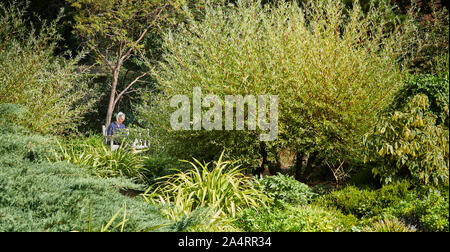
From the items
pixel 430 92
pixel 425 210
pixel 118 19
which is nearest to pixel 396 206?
pixel 425 210

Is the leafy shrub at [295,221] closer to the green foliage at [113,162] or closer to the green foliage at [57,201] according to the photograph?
the green foliage at [57,201]

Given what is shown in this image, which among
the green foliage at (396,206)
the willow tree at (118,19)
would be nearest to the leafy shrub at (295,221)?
the green foliage at (396,206)

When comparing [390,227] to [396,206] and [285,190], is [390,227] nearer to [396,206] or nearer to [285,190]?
[396,206]

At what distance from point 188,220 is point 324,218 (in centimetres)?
130
